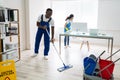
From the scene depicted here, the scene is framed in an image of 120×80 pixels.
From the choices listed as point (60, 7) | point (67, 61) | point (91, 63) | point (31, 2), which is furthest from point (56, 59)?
point (60, 7)

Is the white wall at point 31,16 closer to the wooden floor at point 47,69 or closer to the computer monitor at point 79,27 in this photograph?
the wooden floor at point 47,69

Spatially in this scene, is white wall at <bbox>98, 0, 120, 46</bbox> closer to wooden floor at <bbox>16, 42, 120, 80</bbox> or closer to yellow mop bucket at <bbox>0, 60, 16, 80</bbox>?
wooden floor at <bbox>16, 42, 120, 80</bbox>

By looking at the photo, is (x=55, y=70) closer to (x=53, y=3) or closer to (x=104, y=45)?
(x=104, y=45)

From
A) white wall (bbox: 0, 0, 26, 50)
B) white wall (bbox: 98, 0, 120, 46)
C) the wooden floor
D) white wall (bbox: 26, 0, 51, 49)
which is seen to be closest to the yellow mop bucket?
the wooden floor

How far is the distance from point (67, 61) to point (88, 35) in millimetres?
939

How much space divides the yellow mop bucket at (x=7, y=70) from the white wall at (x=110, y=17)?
4668 mm

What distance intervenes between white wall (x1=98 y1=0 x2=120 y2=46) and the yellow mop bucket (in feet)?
15.3

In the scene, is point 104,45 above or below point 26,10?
below

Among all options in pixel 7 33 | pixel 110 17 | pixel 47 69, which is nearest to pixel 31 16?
pixel 7 33

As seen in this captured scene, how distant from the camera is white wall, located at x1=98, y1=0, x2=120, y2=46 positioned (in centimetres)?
592

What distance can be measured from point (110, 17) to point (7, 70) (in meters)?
4.88

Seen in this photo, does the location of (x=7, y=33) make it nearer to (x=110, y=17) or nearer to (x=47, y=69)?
(x=47, y=69)

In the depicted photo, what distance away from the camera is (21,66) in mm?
3582

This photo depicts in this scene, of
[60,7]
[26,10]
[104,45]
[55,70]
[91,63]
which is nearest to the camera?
[91,63]
